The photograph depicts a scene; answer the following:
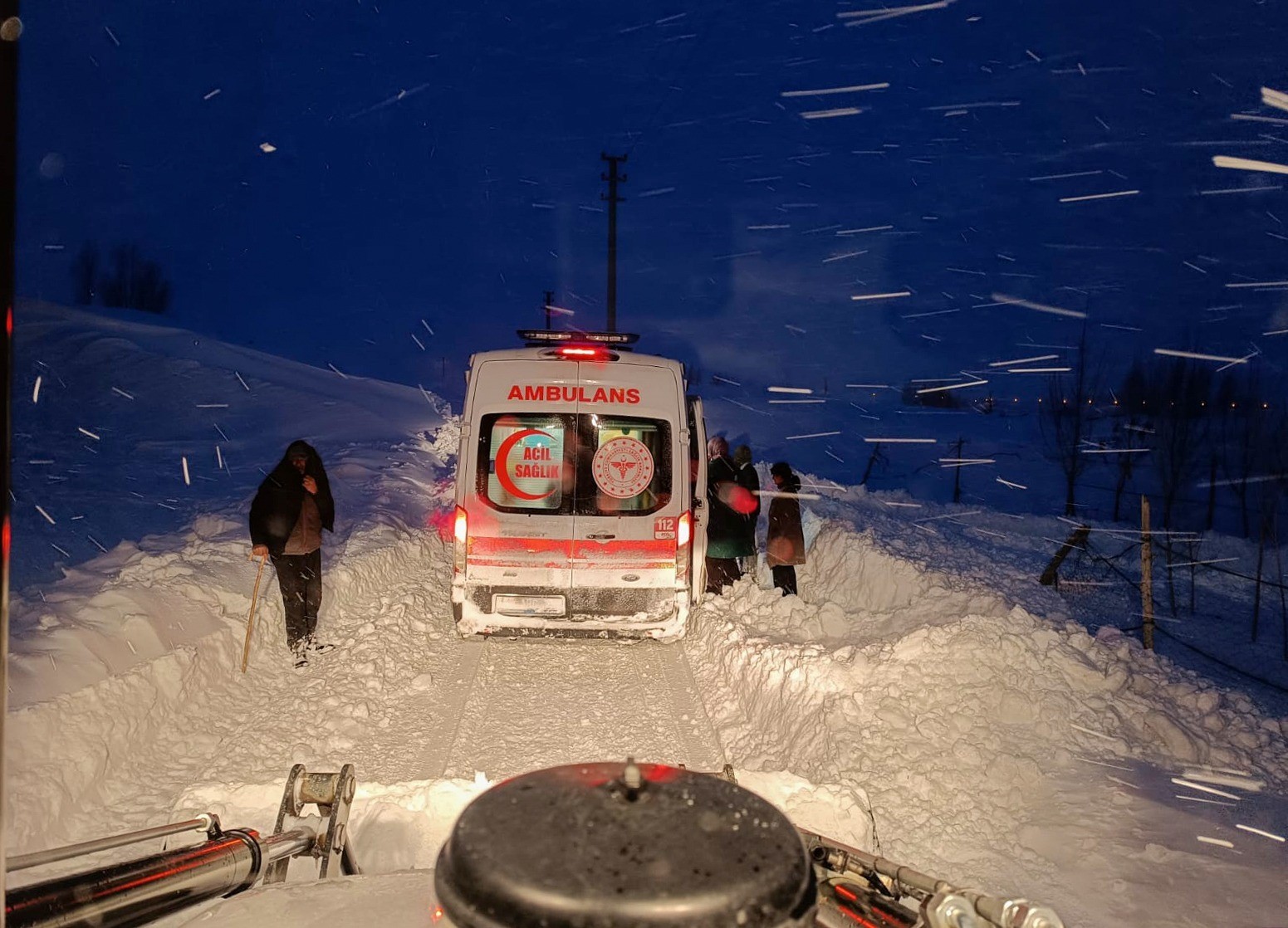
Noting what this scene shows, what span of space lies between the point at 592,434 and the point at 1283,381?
34.8m

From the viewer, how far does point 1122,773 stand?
16.8 feet

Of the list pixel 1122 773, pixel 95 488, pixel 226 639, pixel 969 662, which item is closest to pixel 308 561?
pixel 226 639

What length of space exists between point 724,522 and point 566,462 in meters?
3.25

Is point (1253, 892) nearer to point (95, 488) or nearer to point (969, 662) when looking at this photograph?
point (969, 662)

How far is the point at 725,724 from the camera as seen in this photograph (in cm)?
625

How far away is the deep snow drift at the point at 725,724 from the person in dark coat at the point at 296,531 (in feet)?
1.00

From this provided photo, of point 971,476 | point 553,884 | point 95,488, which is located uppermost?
point 553,884

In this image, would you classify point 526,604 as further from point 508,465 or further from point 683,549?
point 683,549

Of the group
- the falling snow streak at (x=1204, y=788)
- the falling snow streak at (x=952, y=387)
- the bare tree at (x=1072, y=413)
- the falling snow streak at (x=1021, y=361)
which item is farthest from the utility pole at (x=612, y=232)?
the falling snow streak at (x=1021, y=361)

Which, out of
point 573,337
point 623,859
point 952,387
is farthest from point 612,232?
point 952,387

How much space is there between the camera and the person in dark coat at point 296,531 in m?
6.99

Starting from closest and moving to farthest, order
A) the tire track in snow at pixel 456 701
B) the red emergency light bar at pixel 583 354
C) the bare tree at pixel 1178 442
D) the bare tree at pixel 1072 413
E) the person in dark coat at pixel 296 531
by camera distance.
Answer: the tire track in snow at pixel 456 701, the person in dark coat at pixel 296 531, the red emergency light bar at pixel 583 354, the bare tree at pixel 1178 442, the bare tree at pixel 1072 413

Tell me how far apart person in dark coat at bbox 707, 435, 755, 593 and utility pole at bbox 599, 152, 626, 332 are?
19.4 m

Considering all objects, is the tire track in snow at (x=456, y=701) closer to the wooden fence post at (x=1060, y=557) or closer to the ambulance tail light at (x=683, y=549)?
the ambulance tail light at (x=683, y=549)
